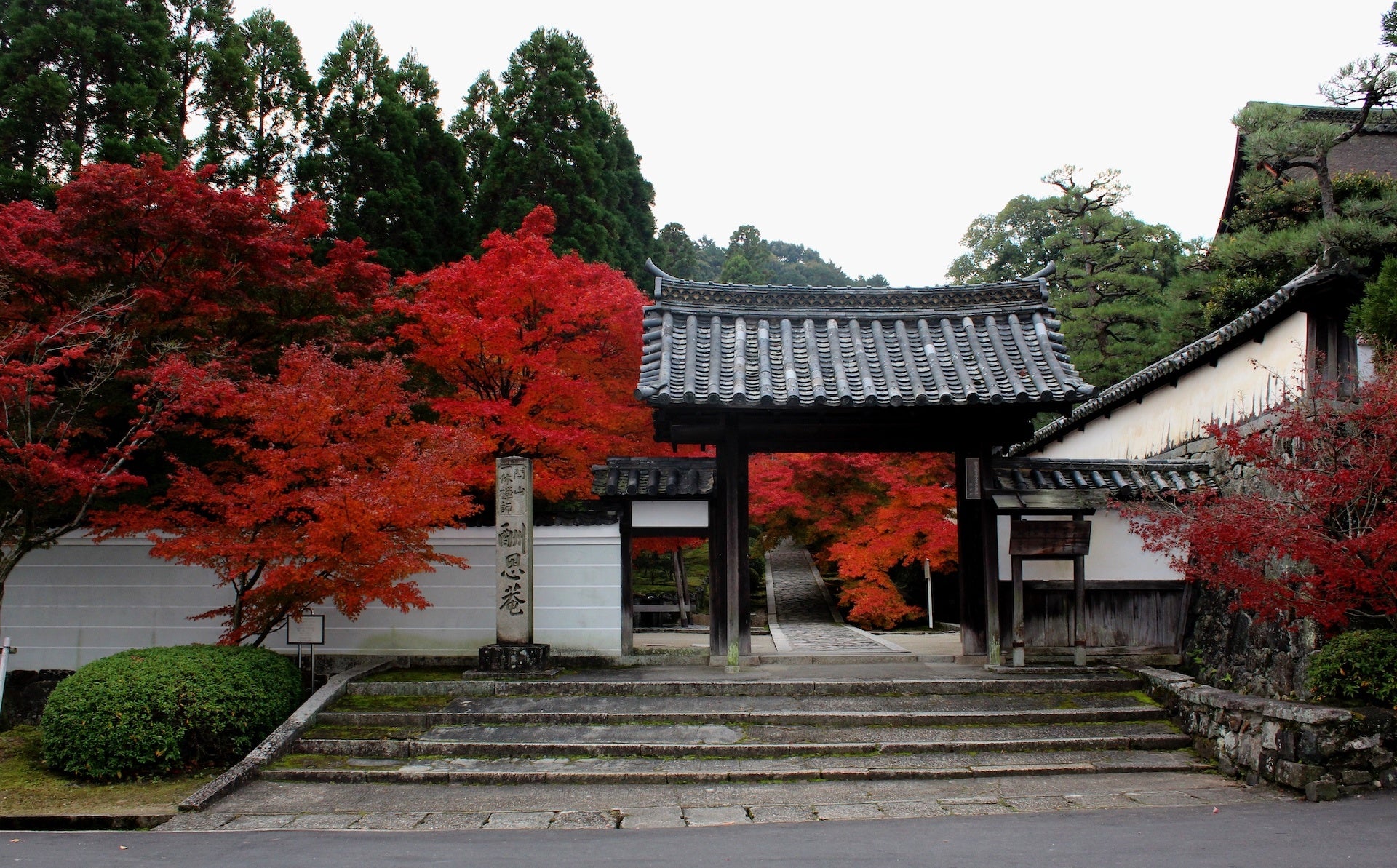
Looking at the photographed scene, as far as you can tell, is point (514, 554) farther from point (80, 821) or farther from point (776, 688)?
point (80, 821)

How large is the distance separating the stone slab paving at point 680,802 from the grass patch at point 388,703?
180 cm

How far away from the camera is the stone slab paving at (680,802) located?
25.1 feet

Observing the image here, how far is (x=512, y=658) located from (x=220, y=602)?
16.2 ft

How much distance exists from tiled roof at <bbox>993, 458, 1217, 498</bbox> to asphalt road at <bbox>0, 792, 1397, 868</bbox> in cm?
542

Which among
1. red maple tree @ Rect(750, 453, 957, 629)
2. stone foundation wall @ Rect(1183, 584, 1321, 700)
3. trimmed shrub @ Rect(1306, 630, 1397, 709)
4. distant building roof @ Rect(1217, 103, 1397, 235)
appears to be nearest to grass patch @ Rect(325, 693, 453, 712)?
stone foundation wall @ Rect(1183, 584, 1321, 700)

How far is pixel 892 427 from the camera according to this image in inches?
491

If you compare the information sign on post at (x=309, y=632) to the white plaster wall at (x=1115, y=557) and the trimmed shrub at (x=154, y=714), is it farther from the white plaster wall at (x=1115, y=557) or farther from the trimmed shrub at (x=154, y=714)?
the white plaster wall at (x=1115, y=557)

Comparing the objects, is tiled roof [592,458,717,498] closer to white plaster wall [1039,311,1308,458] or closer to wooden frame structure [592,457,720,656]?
wooden frame structure [592,457,720,656]

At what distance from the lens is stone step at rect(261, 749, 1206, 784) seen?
28.5 feet

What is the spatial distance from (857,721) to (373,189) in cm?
1968

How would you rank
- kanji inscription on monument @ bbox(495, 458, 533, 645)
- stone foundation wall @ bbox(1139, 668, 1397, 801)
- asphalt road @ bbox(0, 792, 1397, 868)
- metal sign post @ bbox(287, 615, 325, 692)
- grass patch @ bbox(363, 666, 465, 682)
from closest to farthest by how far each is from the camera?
asphalt road @ bbox(0, 792, 1397, 868) → stone foundation wall @ bbox(1139, 668, 1397, 801) → metal sign post @ bbox(287, 615, 325, 692) → grass patch @ bbox(363, 666, 465, 682) → kanji inscription on monument @ bbox(495, 458, 533, 645)

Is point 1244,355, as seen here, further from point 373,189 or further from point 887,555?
point 373,189

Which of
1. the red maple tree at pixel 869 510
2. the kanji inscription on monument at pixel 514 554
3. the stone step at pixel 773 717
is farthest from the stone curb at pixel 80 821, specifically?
the red maple tree at pixel 869 510

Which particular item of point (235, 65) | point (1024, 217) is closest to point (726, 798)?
point (235, 65)
